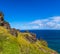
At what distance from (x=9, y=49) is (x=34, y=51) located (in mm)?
5246

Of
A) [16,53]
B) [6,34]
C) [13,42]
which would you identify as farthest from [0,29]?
[16,53]

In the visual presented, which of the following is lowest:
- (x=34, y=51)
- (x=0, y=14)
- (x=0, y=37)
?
(x=34, y=51)

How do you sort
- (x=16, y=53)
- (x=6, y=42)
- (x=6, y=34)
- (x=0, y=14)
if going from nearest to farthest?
(x=16, y=53), (x=6, y=42), (x=6, y=34), (x=0, y=14)

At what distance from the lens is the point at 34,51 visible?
3416 centimetres

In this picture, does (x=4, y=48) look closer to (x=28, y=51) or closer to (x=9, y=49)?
(x=9, y=49)

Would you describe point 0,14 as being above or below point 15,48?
above

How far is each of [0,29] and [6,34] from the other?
2094 mm

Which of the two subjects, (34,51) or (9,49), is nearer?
(9,49)

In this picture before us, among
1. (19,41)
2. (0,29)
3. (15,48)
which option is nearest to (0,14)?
(0,29)

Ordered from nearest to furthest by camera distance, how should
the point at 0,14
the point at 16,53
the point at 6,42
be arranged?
the point at 16,53
the point at 6,42
the point at 0,14

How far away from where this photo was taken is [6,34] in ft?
112

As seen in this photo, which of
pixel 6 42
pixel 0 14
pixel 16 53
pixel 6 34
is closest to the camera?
pixel 16 53

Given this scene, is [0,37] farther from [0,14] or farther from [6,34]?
[0,14]

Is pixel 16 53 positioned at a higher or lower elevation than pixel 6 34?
lower
